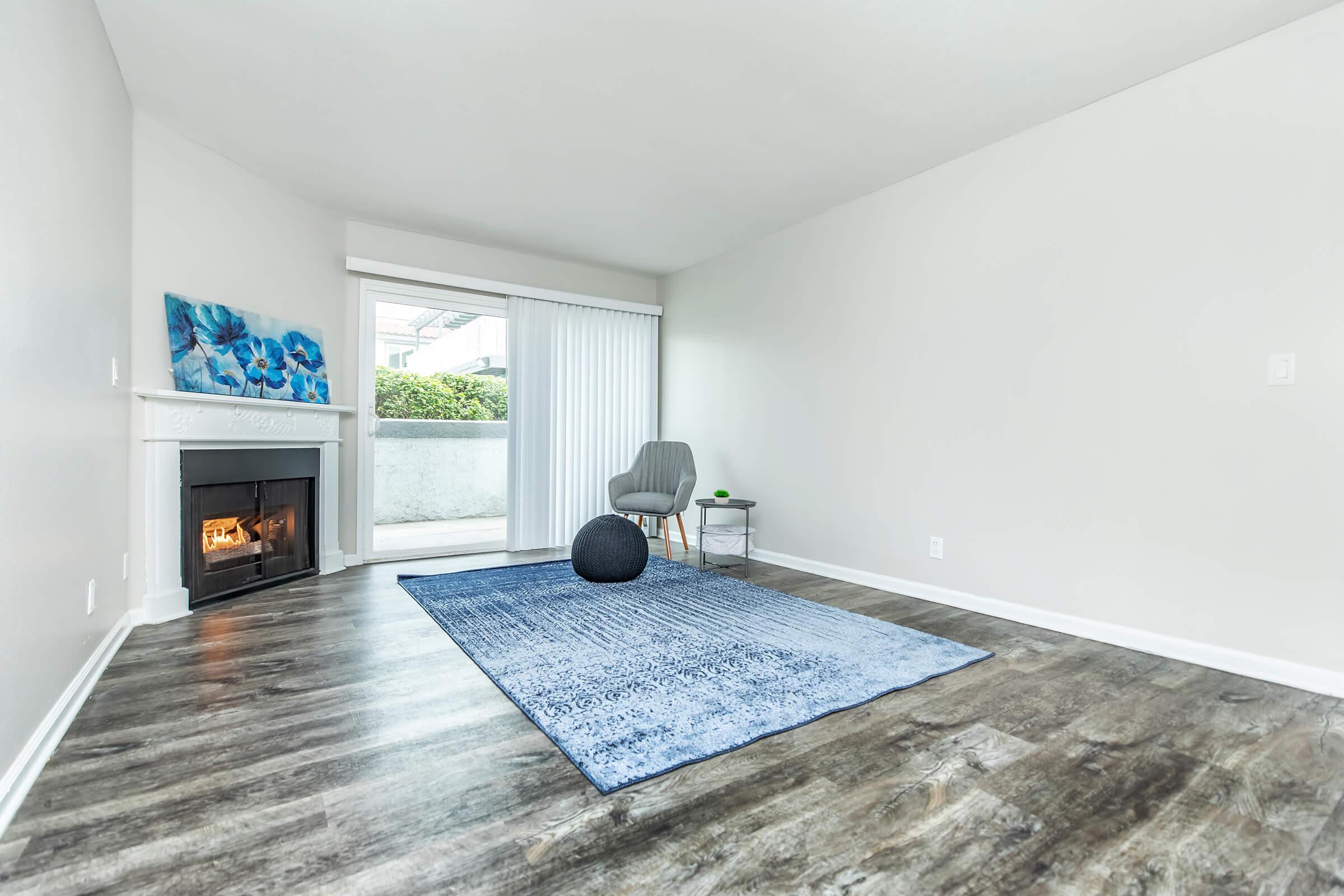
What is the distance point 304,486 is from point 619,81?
9.97ft

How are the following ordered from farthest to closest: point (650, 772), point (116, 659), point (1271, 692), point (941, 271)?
point (941, 271), point (116, 659), point (1271, 692), point (650, 772)

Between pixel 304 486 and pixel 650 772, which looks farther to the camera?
pixel 304 486

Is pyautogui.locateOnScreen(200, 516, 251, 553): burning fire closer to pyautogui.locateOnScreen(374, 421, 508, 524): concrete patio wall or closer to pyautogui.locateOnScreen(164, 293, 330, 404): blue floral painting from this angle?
pyautogui.locateOnScreen(164, 293, 330, 404): blue floral painting

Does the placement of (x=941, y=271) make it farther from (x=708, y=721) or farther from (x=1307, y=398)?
(x=708, y=721)

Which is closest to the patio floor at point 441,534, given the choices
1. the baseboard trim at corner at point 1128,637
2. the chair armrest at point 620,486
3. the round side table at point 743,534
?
the chair armrest at point 620,486

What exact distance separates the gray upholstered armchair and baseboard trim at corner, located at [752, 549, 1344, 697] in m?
1.22

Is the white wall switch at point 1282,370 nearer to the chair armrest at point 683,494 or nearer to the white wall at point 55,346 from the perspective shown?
the chair armrest at point 683,494

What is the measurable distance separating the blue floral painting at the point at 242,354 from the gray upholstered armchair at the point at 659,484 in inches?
83.5

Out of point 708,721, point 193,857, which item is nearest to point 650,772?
point 708,721

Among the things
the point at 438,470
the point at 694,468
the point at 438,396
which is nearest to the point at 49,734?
the point at 438,470

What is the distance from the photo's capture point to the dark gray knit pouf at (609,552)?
11.8 feet

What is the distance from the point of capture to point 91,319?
2.28m

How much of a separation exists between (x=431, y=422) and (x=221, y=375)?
152 centimetres

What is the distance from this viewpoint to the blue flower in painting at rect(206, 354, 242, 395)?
3291mm
